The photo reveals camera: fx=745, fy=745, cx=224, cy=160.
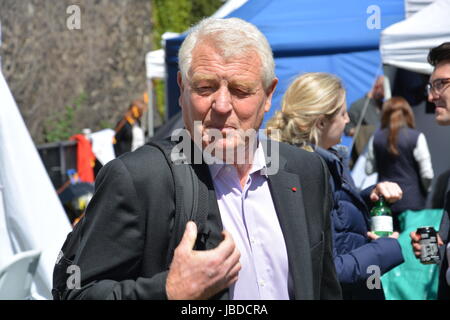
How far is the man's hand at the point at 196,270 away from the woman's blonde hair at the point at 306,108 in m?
1.51

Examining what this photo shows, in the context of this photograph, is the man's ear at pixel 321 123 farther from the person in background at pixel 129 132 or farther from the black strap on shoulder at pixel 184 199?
the person in background at pixel 129 132

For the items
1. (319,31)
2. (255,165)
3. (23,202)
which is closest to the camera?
(255,165)

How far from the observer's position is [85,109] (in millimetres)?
15375

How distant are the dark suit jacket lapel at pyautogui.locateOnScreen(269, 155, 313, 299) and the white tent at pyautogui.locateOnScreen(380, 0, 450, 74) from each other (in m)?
3.64

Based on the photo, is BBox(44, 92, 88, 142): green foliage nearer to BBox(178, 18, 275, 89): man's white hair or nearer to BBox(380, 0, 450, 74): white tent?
BBox(380, 0, 450, 74): white tent

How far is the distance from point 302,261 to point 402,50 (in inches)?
165

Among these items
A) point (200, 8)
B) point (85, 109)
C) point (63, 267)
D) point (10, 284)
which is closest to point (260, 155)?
point (63, 267)

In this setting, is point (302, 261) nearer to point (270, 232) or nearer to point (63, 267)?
point (270, 232)

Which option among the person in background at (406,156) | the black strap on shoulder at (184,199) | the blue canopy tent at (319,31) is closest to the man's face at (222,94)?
the black strap on shoulder at (184,199)

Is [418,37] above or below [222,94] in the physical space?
below

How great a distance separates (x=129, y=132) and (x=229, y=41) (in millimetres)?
9354

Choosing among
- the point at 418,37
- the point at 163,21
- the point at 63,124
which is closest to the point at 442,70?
the point at 418,37

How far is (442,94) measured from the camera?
314 centimetres

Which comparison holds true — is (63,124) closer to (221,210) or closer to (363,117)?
(363,117)
